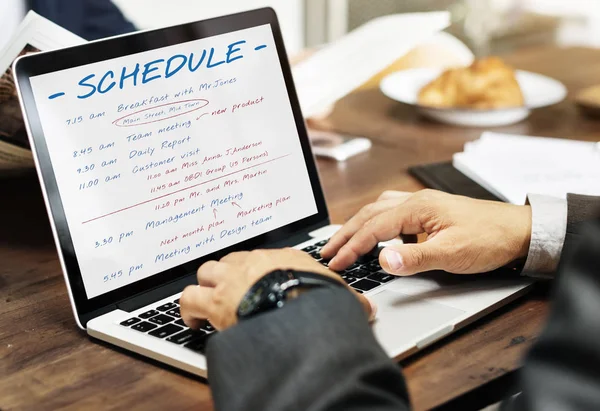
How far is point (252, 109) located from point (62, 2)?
1118 millimetres

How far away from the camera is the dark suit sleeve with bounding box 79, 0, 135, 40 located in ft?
5.88

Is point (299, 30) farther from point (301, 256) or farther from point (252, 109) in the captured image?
point (301, 256)

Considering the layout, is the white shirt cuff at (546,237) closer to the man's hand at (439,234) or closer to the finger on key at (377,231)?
the man's hand at (439,234)

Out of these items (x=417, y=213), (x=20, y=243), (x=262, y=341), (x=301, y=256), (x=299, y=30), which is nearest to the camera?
(x=262, y=341)

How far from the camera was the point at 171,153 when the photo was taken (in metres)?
0.83

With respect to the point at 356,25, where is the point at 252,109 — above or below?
above

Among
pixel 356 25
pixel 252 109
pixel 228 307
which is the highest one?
pixel 252 109

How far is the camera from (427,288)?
31.4 inches

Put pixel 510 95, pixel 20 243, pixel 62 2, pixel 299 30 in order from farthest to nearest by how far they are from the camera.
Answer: pixel 299 30
pixel 62 2
pixel 510 95
pixel 20 243

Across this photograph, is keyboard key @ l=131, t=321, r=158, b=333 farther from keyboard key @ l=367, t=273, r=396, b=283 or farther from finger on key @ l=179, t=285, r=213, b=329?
keyboard key @ l=367, t=273, r=396, b=283

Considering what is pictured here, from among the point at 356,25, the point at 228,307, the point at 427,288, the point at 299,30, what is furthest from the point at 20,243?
the point at 356,25

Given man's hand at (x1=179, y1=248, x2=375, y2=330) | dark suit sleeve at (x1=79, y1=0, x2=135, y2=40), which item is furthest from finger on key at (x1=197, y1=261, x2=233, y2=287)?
dark suit sleeve at (x1=79, y1=0, x2=135, y2=40)

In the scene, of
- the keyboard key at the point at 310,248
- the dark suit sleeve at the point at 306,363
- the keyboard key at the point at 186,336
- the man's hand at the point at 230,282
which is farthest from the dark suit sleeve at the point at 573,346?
the keyboard key at the point at 310,248

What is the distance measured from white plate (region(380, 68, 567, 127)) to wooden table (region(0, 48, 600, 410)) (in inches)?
12.6
